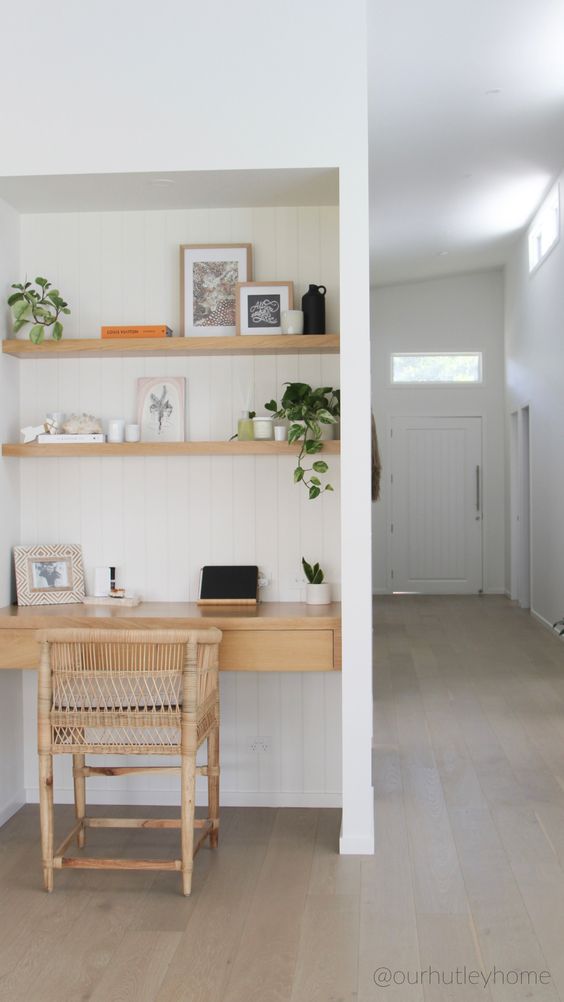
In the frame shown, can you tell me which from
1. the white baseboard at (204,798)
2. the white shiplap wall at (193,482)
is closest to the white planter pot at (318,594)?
the white shiplap wall at (193,482)

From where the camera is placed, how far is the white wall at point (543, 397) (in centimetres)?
859

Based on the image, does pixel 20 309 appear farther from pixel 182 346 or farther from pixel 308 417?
pixel 308 417

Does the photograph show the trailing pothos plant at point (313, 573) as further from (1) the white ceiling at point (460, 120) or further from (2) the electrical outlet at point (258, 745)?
(1) the white ceiling at point (460, 120)

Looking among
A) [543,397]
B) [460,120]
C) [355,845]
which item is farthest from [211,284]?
[543,397]

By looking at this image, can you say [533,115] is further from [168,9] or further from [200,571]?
[200,571]

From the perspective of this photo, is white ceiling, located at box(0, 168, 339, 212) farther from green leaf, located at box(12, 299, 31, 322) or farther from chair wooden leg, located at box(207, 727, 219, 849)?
chair wooden leg, located at box(207, 727, 219, 849)

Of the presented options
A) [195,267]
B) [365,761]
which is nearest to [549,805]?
[365,761]

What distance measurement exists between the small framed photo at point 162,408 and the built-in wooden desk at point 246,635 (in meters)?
0.80

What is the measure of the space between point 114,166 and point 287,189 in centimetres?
66

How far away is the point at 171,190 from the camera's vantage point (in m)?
3.95

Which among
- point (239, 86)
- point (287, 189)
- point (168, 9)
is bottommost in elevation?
point (287, 189)

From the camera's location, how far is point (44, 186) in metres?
3.89

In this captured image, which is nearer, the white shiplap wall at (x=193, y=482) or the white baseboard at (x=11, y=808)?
the white baseboard at (x=11, y=808)

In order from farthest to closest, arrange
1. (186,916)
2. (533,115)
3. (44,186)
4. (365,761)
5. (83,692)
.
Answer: (533,115)
(44,186)
(365,761)
(83,692)
(186,916)
